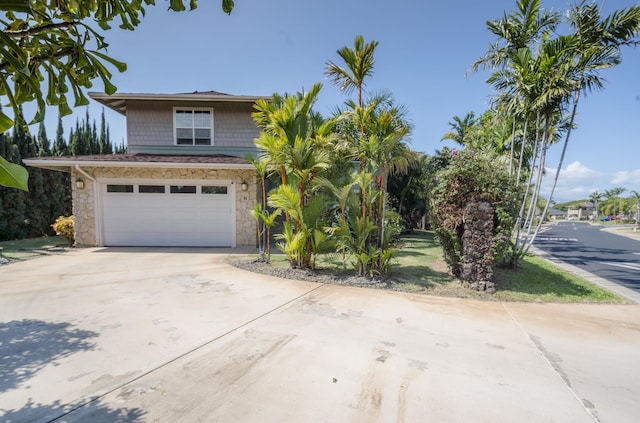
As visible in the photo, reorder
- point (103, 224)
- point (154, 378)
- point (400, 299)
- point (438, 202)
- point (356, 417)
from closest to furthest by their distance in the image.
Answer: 1. point (356, 417)
2. point (154, 378)
3. point (400, 299)
4. point (438, 202)
5. point (103, 224)

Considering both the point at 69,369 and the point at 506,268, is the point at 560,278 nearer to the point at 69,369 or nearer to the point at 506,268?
the point at 506,268

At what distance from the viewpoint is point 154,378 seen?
295cm

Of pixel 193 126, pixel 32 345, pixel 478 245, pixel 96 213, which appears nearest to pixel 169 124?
pixel 193 126

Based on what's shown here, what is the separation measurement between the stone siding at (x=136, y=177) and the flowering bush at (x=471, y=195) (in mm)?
6647

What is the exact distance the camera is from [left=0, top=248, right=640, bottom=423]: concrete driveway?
260cm

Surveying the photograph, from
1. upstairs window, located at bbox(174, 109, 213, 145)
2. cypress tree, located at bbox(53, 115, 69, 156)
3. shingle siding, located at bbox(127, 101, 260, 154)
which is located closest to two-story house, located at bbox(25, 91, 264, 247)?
shingle siding, located at bbox(127, 101, 260, 154)

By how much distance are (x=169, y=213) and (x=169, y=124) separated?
409 cm

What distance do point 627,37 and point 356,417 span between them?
8.82 metres

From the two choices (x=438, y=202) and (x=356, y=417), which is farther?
(x=438, y=202)

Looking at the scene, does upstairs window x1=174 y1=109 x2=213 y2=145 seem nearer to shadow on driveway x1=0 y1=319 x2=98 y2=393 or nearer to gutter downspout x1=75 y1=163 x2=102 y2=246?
gutter downspout x1=75 y1=163 x2=102 y2=246

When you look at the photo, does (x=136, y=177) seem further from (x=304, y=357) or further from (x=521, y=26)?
(x=521, y=26)

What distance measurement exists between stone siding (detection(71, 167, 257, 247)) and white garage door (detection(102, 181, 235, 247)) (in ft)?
0.82

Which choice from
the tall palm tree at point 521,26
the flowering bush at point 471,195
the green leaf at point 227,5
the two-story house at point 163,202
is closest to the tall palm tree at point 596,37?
the tall palm tree at point 521,26

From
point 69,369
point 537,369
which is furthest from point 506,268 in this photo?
point 69,369
